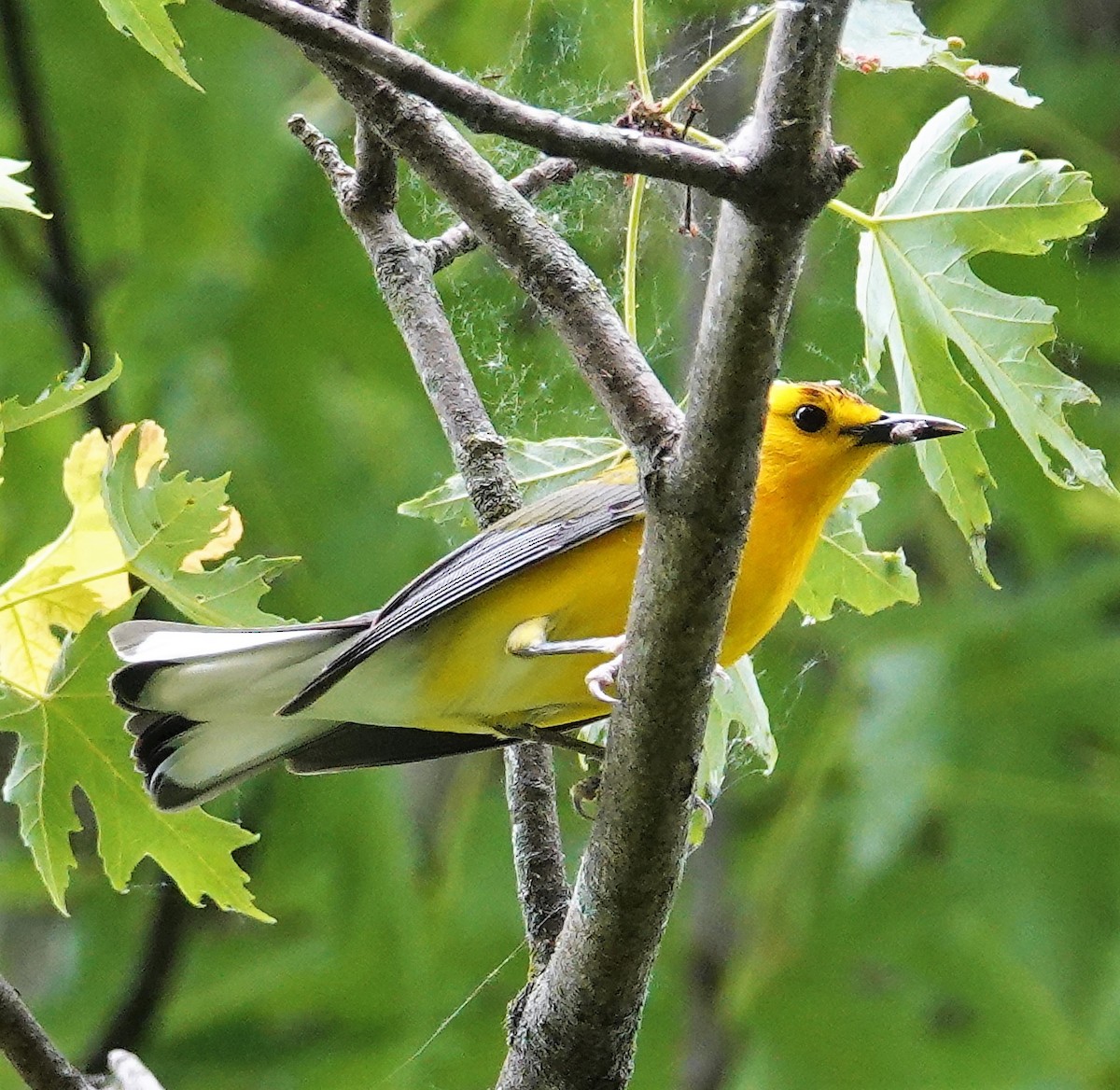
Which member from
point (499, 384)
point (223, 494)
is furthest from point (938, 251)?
point (499, 384)

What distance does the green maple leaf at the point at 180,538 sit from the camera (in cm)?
189

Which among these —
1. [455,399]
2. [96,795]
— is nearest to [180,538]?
[96,795]

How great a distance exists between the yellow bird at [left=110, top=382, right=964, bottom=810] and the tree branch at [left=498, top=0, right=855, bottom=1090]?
0.55 m

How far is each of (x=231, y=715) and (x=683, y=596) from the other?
112 cm

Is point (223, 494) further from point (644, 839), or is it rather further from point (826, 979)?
point (826, 979)

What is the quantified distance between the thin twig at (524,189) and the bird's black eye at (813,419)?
61cm

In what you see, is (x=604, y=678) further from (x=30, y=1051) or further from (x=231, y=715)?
(x=30, y=1051)

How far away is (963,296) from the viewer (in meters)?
1.97

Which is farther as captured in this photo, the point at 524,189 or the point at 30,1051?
the point at 524,189

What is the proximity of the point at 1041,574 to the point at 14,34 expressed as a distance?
10.0ft

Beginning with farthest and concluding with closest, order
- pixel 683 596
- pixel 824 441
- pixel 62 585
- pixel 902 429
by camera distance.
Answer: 1. pixel 824 441
2. pixel 902 429
3. pixel 62 585
4. pixel 683 596

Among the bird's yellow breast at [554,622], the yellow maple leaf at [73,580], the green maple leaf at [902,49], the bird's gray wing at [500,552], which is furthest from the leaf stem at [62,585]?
the green maple leaf at [902,49]

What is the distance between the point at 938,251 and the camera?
6.48ft

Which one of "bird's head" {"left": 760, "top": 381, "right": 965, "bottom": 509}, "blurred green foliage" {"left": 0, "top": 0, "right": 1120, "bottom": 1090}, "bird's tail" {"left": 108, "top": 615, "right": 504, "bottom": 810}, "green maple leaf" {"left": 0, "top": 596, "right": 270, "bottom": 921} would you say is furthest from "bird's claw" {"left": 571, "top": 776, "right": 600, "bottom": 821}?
"blurred green foliage" {"left": 0, "top": 0, "right": 1120, "bottom": 1090}
